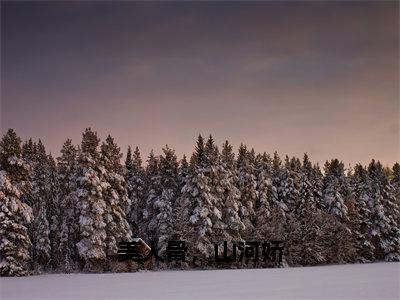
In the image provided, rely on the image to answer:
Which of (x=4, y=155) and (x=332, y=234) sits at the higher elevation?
(x=4, y=155)

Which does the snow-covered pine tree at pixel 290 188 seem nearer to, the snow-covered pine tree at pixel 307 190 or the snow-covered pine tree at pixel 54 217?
the snow-covered pine tree at pixel 307 190

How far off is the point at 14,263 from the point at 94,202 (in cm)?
966

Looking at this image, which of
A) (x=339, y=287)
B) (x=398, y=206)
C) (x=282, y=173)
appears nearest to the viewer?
(x=339, y=287)

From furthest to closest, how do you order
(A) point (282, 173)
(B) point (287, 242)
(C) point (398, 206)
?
1. (C) point (398, 206)
2. (A) point (282, 173)
3. (B) point (287, 242)

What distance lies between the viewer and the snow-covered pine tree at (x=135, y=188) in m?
65.1

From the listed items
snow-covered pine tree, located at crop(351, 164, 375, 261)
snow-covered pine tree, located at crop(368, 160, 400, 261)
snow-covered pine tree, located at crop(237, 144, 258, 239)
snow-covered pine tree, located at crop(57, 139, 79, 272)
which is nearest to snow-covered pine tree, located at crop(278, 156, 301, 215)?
snow-covered pine tree, located at crop(237, 144, 258, 239)

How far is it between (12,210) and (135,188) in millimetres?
24408

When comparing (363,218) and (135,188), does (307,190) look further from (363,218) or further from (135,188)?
(135,188)

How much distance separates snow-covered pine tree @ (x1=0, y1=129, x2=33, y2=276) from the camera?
141 feet

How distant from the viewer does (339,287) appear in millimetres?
25203

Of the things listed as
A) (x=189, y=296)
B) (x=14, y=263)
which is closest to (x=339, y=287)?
(x=189, y=296)

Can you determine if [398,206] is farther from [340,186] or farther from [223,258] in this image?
[223,258]

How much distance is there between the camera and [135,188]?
66.7 meters

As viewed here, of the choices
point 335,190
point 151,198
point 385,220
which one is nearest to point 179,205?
point 151,198
